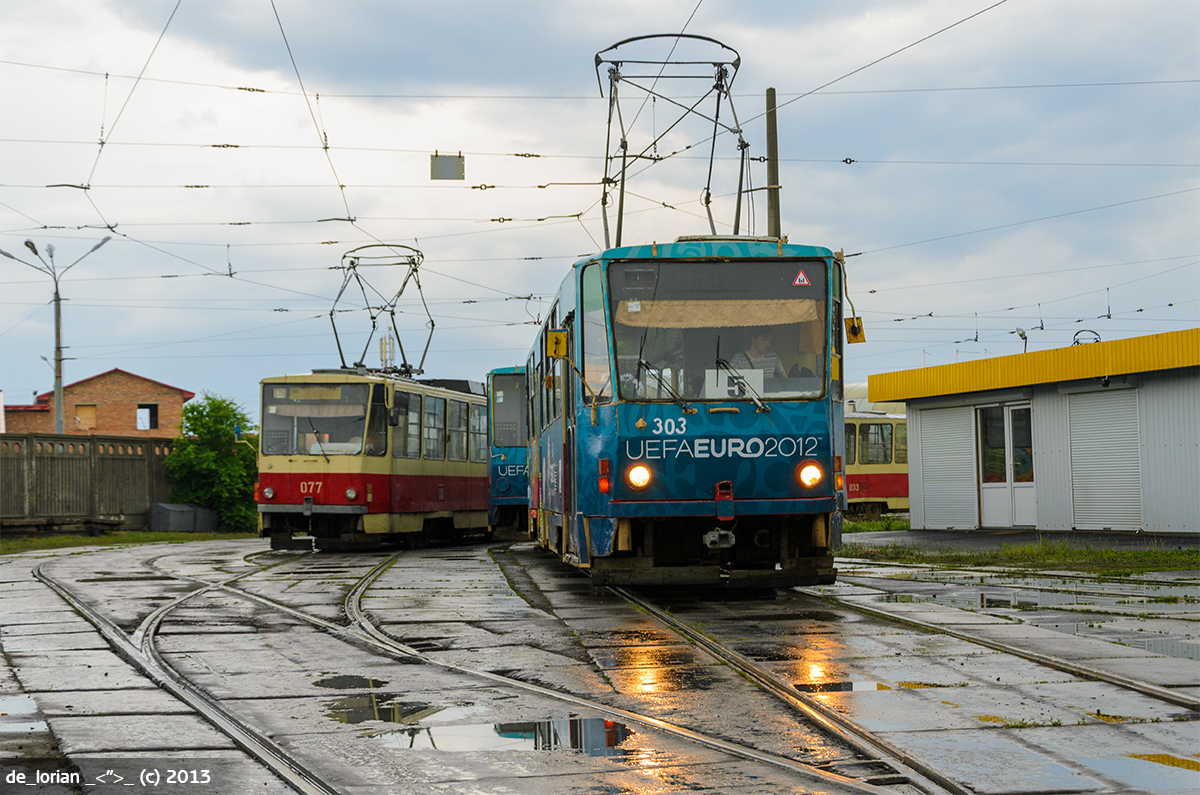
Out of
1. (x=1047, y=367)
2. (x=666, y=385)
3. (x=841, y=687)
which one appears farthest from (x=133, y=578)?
(x=1047, y=367)

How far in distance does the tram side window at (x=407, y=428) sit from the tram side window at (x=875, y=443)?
18.0 metres

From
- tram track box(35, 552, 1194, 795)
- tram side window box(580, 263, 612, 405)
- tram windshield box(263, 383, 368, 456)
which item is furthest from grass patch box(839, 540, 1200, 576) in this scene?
tram windshield box(263, 383, 368, 456)

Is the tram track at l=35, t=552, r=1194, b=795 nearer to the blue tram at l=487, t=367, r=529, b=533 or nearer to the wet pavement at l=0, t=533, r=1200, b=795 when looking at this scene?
the wet pavement at l=0, t=533, r=1200, b=795

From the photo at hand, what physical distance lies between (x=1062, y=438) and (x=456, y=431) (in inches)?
465

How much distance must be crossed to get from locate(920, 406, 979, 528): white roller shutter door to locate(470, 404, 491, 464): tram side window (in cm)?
955

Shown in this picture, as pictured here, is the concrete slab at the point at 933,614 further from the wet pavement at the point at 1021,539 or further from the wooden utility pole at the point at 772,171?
the wooden utility pole at the point at 772,171

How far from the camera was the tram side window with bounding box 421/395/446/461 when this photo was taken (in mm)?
25078

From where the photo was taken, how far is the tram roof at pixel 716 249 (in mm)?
11828

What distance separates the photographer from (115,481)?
33438 millimetres

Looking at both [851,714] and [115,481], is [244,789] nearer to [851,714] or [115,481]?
[851,714]

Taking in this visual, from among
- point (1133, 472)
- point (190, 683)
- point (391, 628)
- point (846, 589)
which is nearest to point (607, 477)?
point (391, 628)

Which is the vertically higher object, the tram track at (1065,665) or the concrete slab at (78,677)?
the tram track at (1065,665)

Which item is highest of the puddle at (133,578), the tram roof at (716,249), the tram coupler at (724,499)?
the tram roof at (716,249)

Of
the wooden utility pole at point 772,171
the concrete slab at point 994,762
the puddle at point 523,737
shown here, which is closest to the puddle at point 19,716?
the puddle at point 523,737
